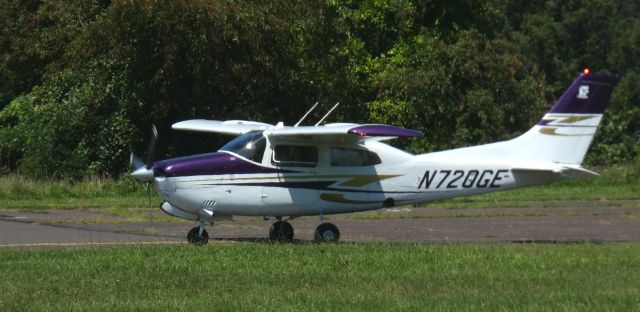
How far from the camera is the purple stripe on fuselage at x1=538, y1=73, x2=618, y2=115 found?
16422 millimetres

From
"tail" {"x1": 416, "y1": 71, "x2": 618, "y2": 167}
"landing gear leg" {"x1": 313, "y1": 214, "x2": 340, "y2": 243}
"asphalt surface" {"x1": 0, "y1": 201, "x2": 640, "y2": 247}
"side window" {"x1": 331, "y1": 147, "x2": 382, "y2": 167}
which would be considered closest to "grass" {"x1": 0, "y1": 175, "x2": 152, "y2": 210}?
"asphalt surface" {"x1": 0, "y1": 201, "x2": 640, "y2": 247}

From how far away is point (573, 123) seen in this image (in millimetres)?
16516

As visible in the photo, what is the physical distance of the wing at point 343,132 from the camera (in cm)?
1511

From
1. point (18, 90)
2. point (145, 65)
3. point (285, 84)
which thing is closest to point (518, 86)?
point (285, 84)

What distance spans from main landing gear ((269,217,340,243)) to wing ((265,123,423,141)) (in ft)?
4.56

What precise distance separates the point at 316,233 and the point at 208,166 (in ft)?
6.54

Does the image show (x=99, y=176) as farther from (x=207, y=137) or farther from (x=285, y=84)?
(x=285, y=84)

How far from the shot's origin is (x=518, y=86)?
134 ft

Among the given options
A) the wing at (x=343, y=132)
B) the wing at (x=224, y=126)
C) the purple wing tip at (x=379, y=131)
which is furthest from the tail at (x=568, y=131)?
the wing at (x=224, y=126)

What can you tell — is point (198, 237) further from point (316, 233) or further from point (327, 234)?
point (327, 234)

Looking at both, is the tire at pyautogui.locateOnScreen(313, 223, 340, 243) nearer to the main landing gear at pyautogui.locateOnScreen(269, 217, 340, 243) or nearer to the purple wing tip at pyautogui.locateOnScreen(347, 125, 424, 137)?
the main landing gear at pyautogui.locateOnScreen(269, 217, 340, 243)

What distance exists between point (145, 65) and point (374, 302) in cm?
2272

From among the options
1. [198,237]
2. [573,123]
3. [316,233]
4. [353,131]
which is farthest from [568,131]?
[198,237]

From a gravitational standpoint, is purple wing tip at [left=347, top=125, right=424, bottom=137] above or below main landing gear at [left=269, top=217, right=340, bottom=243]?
above
